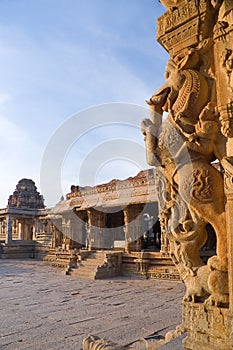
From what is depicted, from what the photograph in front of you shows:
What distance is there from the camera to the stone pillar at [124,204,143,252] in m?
14.4

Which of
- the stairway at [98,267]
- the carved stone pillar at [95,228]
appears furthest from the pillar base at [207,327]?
the carved stone pillar at [95,228]

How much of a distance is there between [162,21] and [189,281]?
2.57m

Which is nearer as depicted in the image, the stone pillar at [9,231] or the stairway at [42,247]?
the stairway at [42,247]

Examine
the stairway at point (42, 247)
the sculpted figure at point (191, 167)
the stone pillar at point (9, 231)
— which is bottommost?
the stairway at point (42, 247)

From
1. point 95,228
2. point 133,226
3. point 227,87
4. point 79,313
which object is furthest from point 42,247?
point 227,87

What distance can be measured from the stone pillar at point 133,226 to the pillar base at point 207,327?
463 inches

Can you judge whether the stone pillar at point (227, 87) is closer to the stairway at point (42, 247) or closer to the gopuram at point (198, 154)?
the gopuram at point (198, 154)

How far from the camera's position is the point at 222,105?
247 centimetres

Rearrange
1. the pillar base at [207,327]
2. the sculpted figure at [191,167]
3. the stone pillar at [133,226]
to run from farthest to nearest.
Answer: the stone pillar at [133,226] → the sculpted figure at [191,167] → the pillar base at [207,327]

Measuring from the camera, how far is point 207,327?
7.95 feet

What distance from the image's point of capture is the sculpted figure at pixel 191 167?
2.56m

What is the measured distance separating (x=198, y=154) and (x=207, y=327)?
144cm

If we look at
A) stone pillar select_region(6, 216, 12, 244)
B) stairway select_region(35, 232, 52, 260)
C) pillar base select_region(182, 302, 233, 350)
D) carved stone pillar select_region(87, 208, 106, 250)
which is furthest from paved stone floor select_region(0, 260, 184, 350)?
stone pillar select_region(6, 216, 12, 244)

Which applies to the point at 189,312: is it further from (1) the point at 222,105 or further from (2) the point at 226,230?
(1) the point at 222,105
